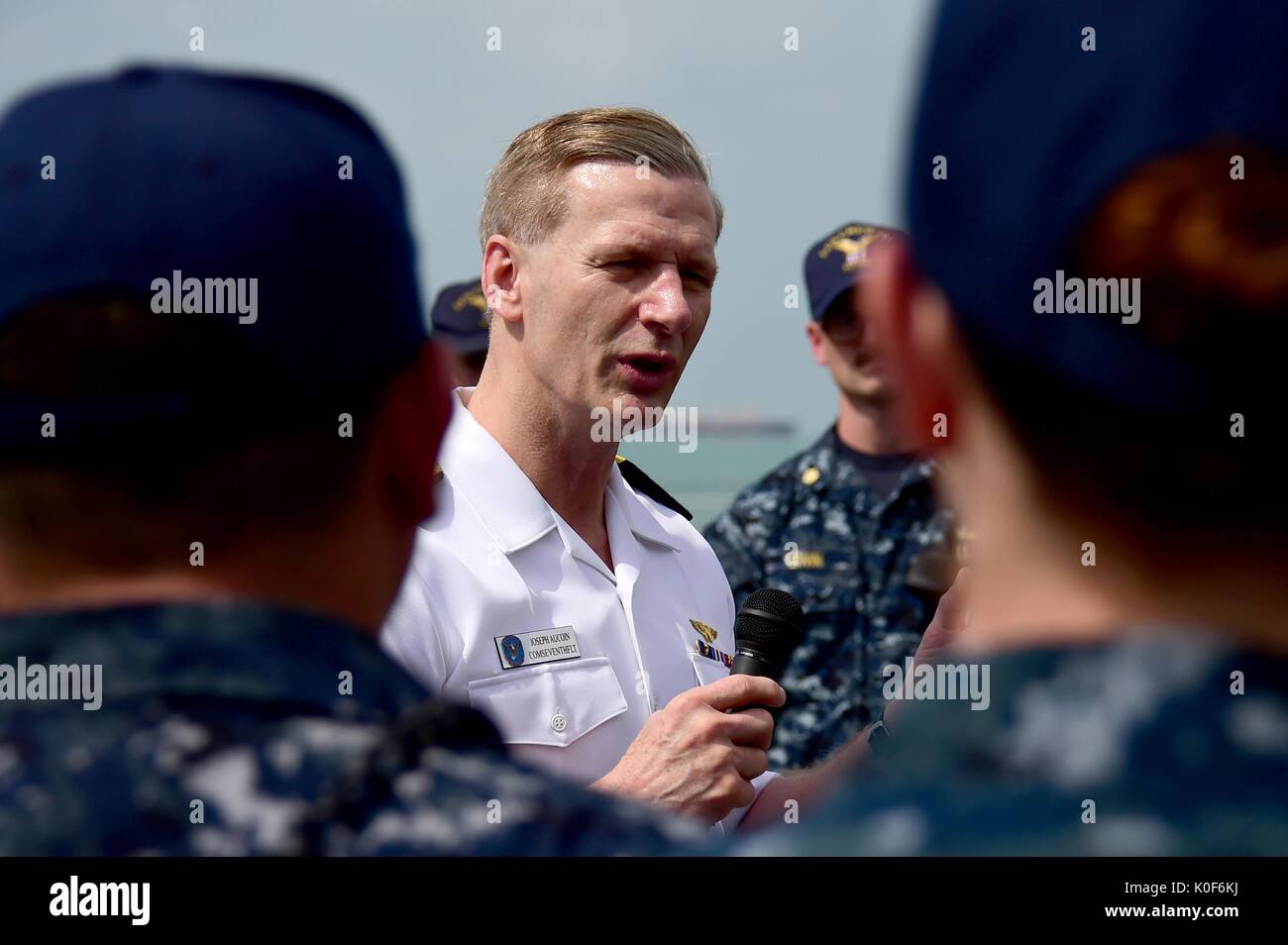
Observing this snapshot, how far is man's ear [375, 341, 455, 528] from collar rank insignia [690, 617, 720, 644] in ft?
4.51

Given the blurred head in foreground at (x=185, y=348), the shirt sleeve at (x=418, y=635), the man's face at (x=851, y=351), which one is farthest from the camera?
the man's face at (x=851, y=351)

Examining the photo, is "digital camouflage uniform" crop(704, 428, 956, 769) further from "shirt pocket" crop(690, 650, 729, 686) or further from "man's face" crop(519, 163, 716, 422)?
"man's face" crop(519, 163, 716, 422)

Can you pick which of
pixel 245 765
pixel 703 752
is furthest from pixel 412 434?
pixel 703 752

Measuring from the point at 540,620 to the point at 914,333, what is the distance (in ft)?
4.50

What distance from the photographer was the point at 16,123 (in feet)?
4.07

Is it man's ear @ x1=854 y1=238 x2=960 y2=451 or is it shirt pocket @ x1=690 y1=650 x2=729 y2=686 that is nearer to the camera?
man's ear @ x1=854 y1=238 x2=960 y2=451

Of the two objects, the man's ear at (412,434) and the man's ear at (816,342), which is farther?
the man's ear at (816,342)

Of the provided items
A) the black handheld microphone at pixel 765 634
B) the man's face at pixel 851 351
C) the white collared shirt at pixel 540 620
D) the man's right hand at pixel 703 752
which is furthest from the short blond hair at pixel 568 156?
the man's face at pixel 851 351

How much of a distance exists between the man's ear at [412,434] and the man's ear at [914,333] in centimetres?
42

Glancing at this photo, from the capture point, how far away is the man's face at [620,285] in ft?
8.32

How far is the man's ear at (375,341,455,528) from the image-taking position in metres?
1.28

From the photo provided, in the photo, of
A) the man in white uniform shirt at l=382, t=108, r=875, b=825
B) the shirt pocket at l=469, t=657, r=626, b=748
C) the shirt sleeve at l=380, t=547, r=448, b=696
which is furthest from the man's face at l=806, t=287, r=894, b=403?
the shirt sleeve at l=380, t=547, r=448, b=696

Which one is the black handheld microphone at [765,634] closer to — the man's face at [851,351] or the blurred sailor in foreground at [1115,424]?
the blurred sailor in foreground at [1115,424]
